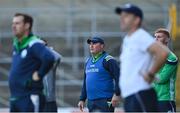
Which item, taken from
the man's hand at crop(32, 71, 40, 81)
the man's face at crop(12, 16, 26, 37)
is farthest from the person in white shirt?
the man's face at crop(12, 16, 26, 37)

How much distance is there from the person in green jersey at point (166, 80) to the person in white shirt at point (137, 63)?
8.99 ft

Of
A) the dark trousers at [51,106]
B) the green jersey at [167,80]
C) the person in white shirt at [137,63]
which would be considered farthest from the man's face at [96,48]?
the person in white shirt at [137,63]

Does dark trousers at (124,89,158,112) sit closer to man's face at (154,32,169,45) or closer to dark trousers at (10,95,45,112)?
dark trousers at (10,95,45,112)

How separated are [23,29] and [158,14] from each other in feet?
50.7

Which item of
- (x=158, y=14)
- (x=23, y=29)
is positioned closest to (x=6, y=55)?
(x=158, y=14)

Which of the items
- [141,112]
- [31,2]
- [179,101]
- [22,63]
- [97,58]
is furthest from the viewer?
[31,2]

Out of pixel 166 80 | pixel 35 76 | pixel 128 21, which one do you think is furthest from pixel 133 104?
pixel 166 80

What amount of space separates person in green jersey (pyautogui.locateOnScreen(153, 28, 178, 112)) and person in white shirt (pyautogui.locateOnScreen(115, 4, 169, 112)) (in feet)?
8.99

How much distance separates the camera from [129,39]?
8.75 m

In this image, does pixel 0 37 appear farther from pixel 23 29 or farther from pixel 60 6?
pixel 23 29

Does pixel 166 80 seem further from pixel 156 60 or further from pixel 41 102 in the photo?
pixel 156 60

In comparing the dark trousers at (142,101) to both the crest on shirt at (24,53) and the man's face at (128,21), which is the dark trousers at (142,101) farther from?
the crest on shirt at (24,53)

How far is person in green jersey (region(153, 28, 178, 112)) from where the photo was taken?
11.5 meters

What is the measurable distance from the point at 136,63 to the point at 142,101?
1.34 ft
